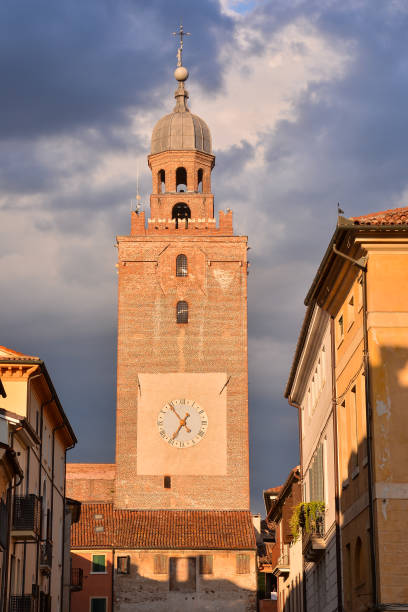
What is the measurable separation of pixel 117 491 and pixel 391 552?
43.3 m

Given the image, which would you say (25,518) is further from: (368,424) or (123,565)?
(123,565)

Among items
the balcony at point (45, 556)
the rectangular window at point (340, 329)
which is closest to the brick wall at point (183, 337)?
the balcony at point (45, 556)

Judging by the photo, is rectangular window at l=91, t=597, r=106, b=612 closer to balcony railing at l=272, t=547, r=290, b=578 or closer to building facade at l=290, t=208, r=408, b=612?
balcony railing at l=272, t=547, r=290, b=578

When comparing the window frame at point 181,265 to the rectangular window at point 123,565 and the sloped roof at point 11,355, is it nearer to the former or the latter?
the rectangular window at point 123,565

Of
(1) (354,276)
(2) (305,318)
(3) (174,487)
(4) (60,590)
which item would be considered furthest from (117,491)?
(1) (354,276)

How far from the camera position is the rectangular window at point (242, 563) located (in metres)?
59.7

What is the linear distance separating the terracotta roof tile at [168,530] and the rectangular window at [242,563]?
48 centimetres

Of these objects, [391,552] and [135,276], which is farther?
[135,276]

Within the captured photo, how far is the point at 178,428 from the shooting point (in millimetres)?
63125

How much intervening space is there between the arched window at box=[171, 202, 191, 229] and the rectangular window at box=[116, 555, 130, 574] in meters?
19.8

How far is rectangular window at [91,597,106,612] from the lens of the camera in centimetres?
5944

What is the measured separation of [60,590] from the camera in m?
45.7

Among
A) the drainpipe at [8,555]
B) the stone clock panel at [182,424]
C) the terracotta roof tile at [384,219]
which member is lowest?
the drainpipe at [8,555]

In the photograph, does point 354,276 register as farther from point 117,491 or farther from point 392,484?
point 117,491
